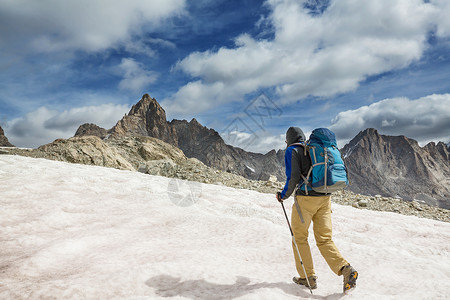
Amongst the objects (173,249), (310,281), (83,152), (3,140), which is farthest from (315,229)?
(3,140)

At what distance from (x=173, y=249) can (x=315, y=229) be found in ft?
12.3

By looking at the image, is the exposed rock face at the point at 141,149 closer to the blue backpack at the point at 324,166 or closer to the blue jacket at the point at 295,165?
the blue jacket at the point at 295,165

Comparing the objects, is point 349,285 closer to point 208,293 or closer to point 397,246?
point 208,293

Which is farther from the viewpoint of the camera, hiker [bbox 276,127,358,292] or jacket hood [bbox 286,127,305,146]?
jacket hood [bbox 286,127,305,146]

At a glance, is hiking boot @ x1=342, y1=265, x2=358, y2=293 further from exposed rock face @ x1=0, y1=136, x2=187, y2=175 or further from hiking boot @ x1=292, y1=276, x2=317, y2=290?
exposed rock face @ x1=0, y1=136, x2=187, y2=175

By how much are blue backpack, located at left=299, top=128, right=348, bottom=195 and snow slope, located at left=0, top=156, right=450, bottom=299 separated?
2010mm

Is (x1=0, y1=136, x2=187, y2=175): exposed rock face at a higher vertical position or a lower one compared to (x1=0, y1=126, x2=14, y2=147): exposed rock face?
lower

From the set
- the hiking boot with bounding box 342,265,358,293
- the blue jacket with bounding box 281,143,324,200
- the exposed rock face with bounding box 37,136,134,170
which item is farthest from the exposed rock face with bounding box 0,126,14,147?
the hiking boot with bounding box 342,265,358,293

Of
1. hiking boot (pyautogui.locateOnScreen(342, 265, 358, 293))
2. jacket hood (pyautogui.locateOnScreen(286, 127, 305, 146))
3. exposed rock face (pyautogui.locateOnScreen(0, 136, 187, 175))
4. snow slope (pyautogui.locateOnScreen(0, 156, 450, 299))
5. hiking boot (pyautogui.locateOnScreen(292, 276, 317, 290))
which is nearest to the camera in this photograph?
hiking boot (pyautogui.locateOnScreen(342, 265, 358, 293))

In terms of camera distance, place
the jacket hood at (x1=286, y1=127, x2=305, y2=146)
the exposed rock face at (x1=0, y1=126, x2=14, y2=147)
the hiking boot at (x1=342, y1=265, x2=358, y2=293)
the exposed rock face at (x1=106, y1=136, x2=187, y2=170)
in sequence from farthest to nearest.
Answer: the exposed rock face at (x1=0, y1=126, x2=14, y2=147) → the exposed rock face at (x1=106, y1=136, x2=187, y2=170) → the jacket hood at (x1=286, y1=127, x2=305, y2=146) → the hiking boot at (x1=342, y1=265, x2=358, y2=293)

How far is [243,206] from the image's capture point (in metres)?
12.0

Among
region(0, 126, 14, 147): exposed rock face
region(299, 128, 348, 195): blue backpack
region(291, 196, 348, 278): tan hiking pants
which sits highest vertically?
region(0, 126, 14, 147): exposed rock face

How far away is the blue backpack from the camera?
5098 millimetres

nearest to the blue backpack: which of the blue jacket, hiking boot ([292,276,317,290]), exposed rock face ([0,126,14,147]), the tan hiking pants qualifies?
the blue jacket
